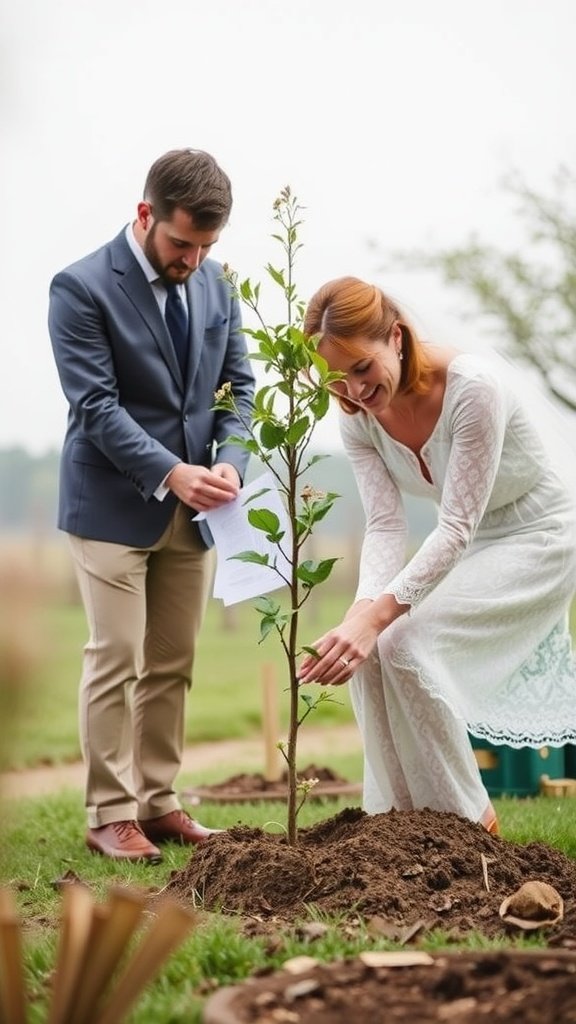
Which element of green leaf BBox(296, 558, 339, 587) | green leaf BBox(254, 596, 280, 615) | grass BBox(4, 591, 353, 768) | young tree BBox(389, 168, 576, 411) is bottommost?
grass BBox(4, 591, 353, 768)

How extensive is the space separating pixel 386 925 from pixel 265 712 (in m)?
3.96

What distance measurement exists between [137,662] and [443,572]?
1159 mm

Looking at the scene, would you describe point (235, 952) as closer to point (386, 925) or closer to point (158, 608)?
point (386, 925)

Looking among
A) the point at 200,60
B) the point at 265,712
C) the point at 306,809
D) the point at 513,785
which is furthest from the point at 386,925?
the point at 200,60

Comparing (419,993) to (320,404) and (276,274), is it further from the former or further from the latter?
(276,274)

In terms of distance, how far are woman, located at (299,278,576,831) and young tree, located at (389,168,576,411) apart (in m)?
10.1

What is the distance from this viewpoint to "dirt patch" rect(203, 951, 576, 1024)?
1922mm

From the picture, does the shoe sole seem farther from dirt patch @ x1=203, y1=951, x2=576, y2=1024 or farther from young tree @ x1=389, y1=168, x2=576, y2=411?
young tree @ x1=389, y1=168, x2=576, y2=411

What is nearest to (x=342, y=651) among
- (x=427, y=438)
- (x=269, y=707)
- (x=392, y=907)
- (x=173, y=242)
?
(x=392, y=907)

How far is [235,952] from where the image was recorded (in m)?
2.49

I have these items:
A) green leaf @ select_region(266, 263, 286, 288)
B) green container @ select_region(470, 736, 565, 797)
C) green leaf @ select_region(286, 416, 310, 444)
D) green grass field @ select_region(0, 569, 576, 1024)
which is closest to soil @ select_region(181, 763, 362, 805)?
green grass field @ select_region(0, 569, 576, 1024)

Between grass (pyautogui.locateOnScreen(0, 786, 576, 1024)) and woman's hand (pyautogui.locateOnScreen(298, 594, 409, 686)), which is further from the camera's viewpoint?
woman's hand (pyautogui.locateOnScreen(298, 594, 409, 686))

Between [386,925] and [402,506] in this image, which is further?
[402,506]

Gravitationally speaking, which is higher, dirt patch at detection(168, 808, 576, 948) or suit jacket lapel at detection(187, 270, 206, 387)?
suit jacket lapel at detection(187, 270, 206, 387)
